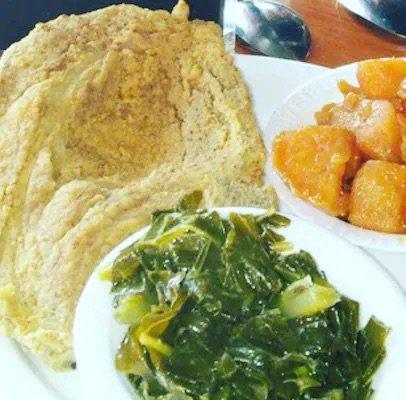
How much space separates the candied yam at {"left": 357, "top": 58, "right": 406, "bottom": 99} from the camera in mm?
2281

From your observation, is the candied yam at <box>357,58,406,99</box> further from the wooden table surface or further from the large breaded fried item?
the wooden table surface

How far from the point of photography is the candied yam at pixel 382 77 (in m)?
2.28

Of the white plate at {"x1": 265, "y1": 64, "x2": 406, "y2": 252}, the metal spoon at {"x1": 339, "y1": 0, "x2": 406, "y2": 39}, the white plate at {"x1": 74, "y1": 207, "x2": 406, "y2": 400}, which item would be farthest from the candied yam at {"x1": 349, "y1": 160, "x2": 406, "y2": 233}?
the metal spoon at {"x1": 339, "y1": 0, "x2": 406, "y2": 39}

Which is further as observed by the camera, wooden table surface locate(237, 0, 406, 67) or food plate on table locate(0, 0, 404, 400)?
wooden table surface locate(237, 0, 406, 67)

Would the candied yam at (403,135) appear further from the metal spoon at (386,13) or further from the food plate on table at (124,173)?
the metal spoon at (386,13)

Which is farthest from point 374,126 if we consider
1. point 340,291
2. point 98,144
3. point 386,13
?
point 386,13

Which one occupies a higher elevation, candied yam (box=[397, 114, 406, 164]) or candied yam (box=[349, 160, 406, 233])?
candied yam (box=[397, 114, 406, 164])

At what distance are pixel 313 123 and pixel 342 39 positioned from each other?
0.97 m

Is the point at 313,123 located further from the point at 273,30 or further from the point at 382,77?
the point at 273,30

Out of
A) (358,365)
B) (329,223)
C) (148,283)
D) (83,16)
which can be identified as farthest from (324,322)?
(83,16)

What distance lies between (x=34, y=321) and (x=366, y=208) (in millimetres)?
961

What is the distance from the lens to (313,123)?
7.90 ft

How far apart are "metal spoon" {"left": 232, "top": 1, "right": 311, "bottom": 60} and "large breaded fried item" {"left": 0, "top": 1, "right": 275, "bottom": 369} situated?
2.17ft

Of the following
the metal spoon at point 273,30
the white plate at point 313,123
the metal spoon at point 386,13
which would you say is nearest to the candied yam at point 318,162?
the white plate at point 313,123
